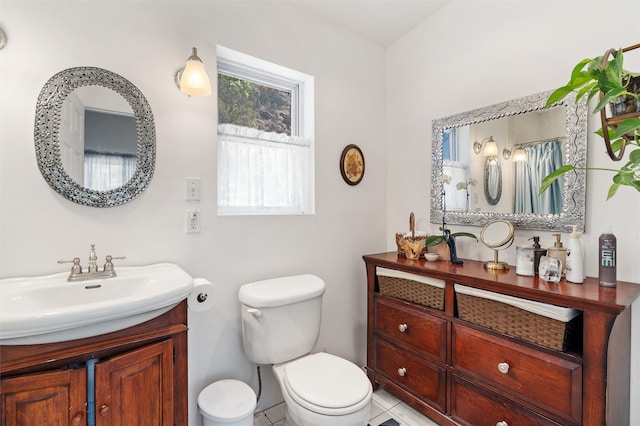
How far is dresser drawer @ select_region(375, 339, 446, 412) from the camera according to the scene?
163cm

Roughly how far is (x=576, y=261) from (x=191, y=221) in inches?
71.6

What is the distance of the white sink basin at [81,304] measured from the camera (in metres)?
0.85

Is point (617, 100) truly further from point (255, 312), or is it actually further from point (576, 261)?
point (255, 312)

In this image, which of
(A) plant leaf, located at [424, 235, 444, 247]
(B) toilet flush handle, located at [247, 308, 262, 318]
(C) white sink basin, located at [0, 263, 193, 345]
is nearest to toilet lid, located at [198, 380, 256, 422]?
(B) toilet flush handle, located at [247, 308, 262, 318]

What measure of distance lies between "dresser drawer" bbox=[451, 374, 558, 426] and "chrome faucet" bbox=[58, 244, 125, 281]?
1.71m

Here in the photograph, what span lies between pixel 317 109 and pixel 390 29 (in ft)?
2.82

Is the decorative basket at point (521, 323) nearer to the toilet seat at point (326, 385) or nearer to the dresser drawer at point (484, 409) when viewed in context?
the dresser drawer at point (484, 409)

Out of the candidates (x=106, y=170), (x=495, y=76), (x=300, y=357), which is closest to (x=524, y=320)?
(x=300, y=357)

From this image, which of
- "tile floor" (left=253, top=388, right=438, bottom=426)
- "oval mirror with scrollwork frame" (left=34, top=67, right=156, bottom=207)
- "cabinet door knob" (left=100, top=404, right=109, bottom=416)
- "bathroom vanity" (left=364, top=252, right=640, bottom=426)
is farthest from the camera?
"tile floor" (left=253, top=388, right=438, bottom=426)

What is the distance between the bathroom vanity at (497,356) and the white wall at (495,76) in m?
0.24

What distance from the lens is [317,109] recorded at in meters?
Result: 2.06

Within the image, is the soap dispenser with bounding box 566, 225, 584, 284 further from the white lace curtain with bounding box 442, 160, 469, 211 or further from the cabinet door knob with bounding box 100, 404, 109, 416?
the cabinet door knob with bounding box 100, 404, 109, 416

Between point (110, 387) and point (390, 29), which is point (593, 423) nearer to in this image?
point (110, 387)

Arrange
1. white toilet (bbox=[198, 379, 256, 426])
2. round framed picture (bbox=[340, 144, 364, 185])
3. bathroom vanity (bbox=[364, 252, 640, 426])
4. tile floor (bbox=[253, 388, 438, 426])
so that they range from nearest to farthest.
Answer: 1. bathroom vanity (bbox=[364, 252, 640, 426])
2. white toilet (bbox=[198, 379, 256, 426])
3. tile floor (bbox=[253, 388, 438, 426])
4. round framed picture (bbox=[340, 144, 364, 185])
